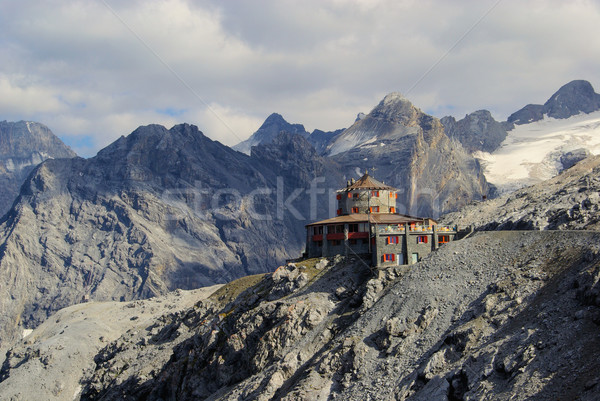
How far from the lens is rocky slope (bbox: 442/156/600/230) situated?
10838cm

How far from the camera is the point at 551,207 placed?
4877 inches

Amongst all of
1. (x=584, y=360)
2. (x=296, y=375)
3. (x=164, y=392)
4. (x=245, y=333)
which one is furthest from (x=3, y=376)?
(x=584, y=360)

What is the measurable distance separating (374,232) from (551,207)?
125 feet

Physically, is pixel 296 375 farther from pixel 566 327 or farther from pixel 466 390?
pixel 566 327

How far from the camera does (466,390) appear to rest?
66938 mm

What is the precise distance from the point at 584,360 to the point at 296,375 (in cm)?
3864

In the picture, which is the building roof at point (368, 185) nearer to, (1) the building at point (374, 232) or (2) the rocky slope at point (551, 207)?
(1) the building at point (374, 232)

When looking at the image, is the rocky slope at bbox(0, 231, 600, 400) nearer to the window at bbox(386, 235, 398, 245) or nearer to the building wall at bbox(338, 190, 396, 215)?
the window at bbox(386, 235, 398, 245)

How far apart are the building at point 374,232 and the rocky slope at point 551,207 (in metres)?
18.8

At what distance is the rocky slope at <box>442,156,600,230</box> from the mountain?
0.98 m

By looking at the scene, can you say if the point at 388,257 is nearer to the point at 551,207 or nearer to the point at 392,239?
the point at 392,239

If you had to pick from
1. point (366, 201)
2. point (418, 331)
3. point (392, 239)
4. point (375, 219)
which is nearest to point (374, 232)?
point (392, 239)

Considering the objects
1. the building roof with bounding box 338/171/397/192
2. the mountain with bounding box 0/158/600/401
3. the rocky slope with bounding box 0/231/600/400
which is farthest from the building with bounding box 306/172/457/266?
the rocky slope with bounding box 0/231/600/400

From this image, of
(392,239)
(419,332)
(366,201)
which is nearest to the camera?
(419,332)
